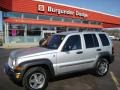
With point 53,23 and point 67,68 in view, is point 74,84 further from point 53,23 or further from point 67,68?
point 53,23

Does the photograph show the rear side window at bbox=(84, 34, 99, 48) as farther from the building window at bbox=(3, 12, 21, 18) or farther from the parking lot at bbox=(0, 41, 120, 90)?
the building window at bbox=(3, 12, 21, 18)

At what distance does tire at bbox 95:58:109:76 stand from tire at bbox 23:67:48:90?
8.37 feet

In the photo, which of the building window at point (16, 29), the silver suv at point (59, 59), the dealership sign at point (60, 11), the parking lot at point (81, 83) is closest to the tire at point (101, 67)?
the silver suv at point (59, 59)

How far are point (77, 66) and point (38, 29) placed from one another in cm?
2373

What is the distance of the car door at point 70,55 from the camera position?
698cm

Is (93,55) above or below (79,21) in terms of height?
below

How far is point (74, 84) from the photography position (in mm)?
7430

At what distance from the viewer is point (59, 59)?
22.7 feet

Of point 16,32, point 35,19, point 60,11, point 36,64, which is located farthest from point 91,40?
point 60,11

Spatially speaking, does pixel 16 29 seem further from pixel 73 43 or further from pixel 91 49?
pixel 73 43

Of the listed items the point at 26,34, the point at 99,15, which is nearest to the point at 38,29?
the point at 26,34

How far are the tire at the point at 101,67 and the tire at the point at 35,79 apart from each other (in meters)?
2.55

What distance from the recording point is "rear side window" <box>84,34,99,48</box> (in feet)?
26.0

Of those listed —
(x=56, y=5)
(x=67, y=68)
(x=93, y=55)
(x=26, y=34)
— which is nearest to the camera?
(x=67, y=68)
